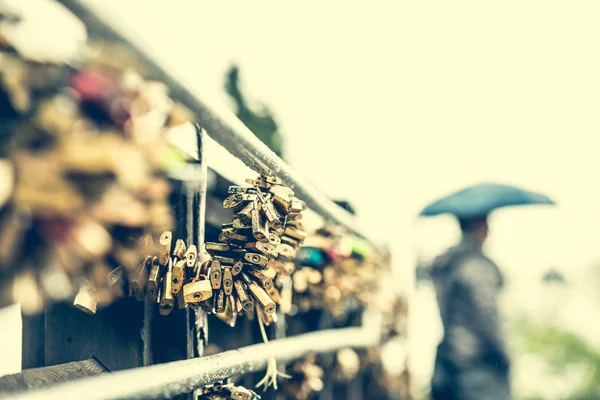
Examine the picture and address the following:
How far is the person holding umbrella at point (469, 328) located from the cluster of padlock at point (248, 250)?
2530 mm

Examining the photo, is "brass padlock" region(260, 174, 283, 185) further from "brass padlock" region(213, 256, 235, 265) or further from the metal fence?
"brass padlock" region(213, 256, 235, 265)

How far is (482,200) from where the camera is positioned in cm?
479

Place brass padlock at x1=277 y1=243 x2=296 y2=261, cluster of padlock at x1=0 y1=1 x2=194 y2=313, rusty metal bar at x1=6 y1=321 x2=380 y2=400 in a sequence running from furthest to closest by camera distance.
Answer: brass padlock at x1=277 y1=243 x2=296 y2=261 → rusty metal bar at x1=6 y1=321 x2=380 y2=400 → cluster of padlock at x1=0 y1=1 x2=194 y2=313

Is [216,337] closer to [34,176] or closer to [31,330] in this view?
[31,330]

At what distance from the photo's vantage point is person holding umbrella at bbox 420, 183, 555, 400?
13.9 ft

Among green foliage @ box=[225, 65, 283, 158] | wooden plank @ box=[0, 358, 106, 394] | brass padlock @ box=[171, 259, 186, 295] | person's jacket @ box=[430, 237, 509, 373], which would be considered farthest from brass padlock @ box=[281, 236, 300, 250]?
green foliage @ box=[225, 65, 283, 158]

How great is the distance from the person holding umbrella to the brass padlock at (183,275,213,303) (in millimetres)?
2831

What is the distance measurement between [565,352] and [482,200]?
11537 mm

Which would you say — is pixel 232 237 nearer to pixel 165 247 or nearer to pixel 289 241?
pixel 165 247

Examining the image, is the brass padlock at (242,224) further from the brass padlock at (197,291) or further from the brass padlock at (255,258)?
the brass padlock at (197,291)

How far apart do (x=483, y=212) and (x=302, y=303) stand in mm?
1954

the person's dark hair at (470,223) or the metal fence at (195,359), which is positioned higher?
the person's dark hair at (470,223)

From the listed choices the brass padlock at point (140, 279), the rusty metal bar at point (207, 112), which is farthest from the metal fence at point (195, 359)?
the brass padlock at point (140, 279)

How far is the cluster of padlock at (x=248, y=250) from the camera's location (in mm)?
1837
